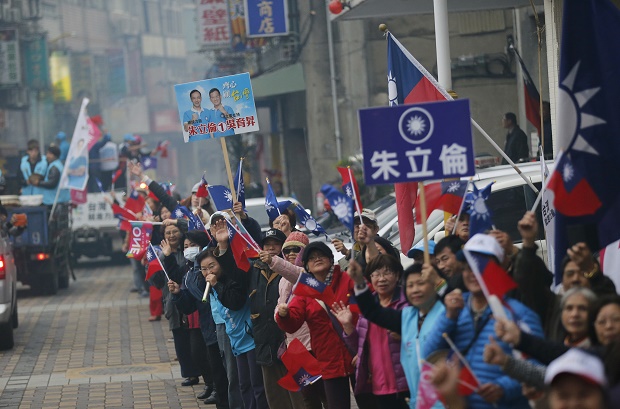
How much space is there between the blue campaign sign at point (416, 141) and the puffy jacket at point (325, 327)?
1680 mm

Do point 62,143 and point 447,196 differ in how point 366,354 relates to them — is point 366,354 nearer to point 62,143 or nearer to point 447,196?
point 447,196

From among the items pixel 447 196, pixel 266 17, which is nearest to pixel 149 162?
pixel 266 17

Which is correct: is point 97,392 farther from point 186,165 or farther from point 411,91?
point 186,165

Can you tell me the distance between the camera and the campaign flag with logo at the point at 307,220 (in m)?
10.6

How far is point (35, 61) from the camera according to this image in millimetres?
52156

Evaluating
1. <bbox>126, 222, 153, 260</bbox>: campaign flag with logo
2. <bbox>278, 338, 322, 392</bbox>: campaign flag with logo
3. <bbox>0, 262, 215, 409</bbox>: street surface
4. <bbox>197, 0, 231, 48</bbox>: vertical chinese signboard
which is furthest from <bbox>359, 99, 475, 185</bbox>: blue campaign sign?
<bbox>197, 0, 231, 48</bbox>: vertical chinese signboard

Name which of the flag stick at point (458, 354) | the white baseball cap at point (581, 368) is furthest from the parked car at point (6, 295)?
the white baseball cap at point (581, 368)

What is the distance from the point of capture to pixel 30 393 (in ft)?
41.8

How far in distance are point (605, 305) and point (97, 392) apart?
798 cm

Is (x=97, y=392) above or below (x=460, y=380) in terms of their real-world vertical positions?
below

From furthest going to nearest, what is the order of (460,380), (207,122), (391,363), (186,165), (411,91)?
(186,165), (207,122), (411,91), (391,363), (460,380)

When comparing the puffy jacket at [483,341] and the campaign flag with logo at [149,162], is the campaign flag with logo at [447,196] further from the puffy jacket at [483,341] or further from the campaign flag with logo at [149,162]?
the campaign flag with logo at [149,162]

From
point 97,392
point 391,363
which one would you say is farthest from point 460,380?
point 97,392

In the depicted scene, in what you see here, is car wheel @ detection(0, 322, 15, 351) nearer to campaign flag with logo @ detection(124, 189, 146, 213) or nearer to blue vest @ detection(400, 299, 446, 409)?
campaign flag with logo @ detection(124, 189, 146, 213)
